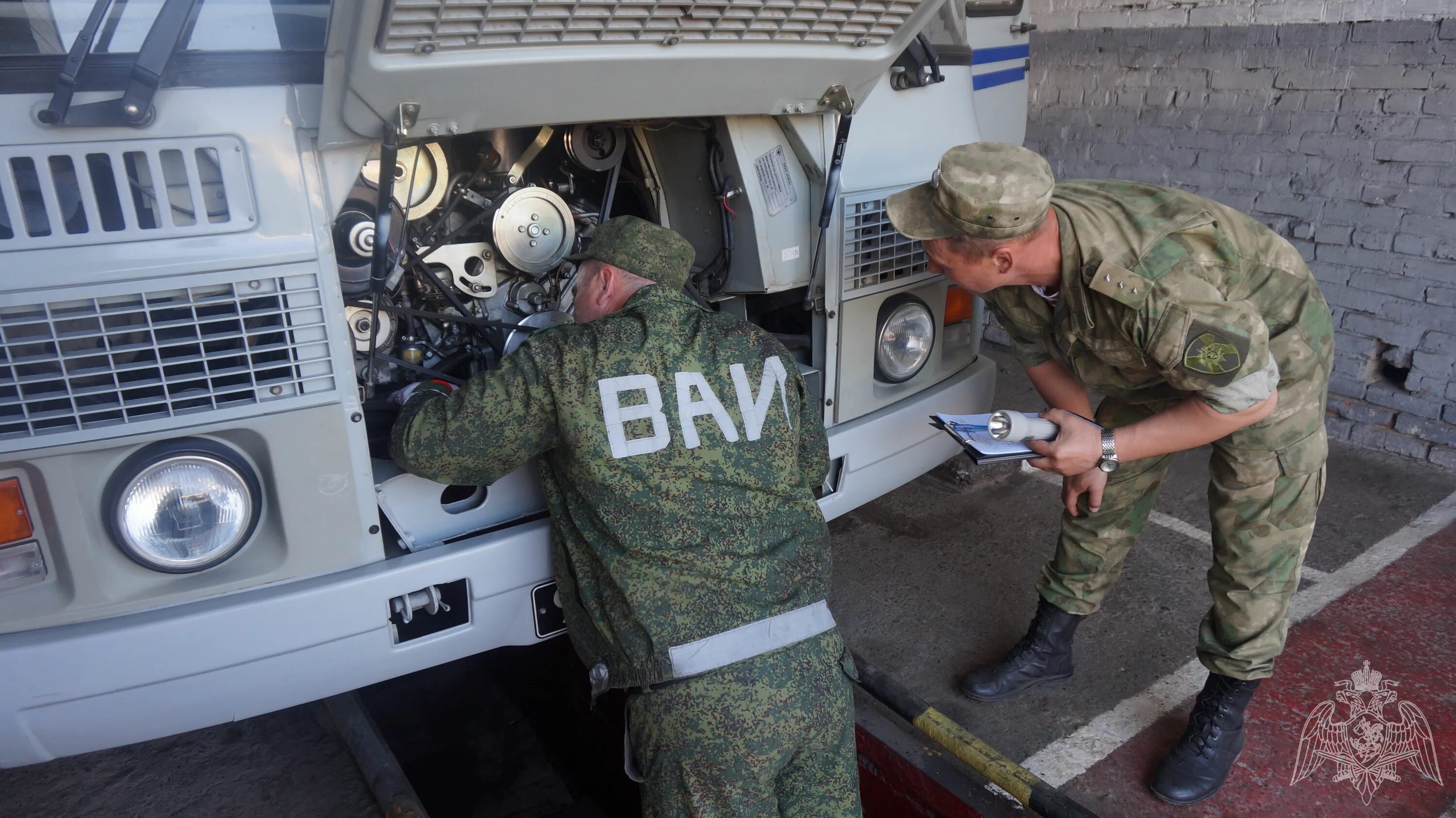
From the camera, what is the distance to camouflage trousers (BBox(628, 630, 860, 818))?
1.83m

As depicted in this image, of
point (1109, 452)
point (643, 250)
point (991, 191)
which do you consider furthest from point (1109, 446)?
point (643, 250)

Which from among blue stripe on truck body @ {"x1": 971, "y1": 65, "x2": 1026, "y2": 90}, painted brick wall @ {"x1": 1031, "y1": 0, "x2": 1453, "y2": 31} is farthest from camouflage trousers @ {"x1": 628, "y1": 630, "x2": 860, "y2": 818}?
painted brick wall @ {"x1": 1031, "y1": 0, "x2": 1453, "y2": 31}

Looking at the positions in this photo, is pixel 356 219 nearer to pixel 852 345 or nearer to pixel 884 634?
pixel 852 345

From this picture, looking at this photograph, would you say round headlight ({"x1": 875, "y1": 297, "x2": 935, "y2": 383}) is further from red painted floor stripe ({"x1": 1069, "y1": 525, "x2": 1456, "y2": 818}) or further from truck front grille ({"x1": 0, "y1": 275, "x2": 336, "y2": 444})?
truck front grille ({"x1": 0, "y1": 275, "x2": 336, "y2": 444})

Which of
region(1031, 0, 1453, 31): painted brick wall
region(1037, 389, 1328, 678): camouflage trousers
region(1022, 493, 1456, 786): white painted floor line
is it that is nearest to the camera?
region(1037, 389, 1328, 678): camouflage trousers

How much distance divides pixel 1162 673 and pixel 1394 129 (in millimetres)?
2512

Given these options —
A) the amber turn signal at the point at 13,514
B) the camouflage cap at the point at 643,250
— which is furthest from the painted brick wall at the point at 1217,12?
the amber turn signal at the point at 13,514

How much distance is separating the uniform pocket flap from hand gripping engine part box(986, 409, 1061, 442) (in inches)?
20.1

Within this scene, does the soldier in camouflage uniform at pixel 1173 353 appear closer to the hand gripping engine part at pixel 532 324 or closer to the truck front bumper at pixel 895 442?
the truck front bumper at pixel 895 442

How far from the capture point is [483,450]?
6.20 feet

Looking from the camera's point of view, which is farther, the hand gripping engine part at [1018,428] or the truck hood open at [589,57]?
the hand gripping engine part at [1018,428]

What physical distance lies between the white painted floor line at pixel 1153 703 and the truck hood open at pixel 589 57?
1.75 meters

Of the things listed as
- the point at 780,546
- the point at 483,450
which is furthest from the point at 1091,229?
the point at 483,450

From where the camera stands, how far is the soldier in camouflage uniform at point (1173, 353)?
74.7 inches
